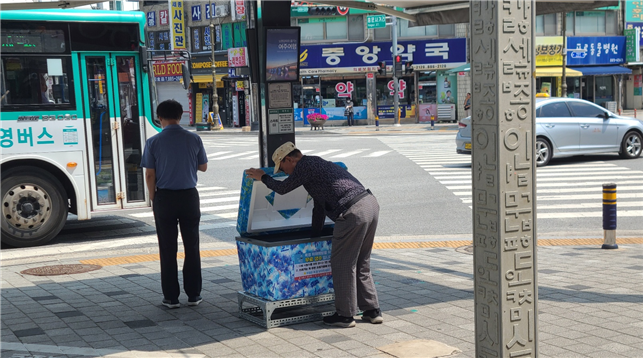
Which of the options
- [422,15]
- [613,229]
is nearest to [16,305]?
[422,15]

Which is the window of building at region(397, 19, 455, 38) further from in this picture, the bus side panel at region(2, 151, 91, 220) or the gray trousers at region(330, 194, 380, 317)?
the gray trousers at region(330, 194, 380, 317)

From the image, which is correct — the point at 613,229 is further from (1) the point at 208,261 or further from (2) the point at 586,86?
(2) the point at 586,86

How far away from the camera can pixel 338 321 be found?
234 inches

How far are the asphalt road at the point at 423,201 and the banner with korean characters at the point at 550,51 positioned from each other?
2227 cm

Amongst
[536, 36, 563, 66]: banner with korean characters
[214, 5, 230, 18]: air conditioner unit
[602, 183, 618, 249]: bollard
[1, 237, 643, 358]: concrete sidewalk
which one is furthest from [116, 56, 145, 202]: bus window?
[536, 36, 563, 66]: banner with korean characters

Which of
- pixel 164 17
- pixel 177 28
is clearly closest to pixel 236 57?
pixel 177 28

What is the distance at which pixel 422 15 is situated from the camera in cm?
952

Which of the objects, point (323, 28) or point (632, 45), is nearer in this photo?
point (323, 28)

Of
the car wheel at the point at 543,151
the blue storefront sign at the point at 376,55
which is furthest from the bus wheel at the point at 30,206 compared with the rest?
the blue storefront sign at the point at 376,55

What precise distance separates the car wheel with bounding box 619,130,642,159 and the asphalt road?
1.02 feet

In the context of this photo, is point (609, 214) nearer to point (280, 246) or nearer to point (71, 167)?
point (280, 246)

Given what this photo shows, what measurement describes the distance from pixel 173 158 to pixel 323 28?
3813 centimetres

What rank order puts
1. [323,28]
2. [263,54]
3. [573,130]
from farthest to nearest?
[323,28] → [573,130] → [263,54]

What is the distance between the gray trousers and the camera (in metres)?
5.71
